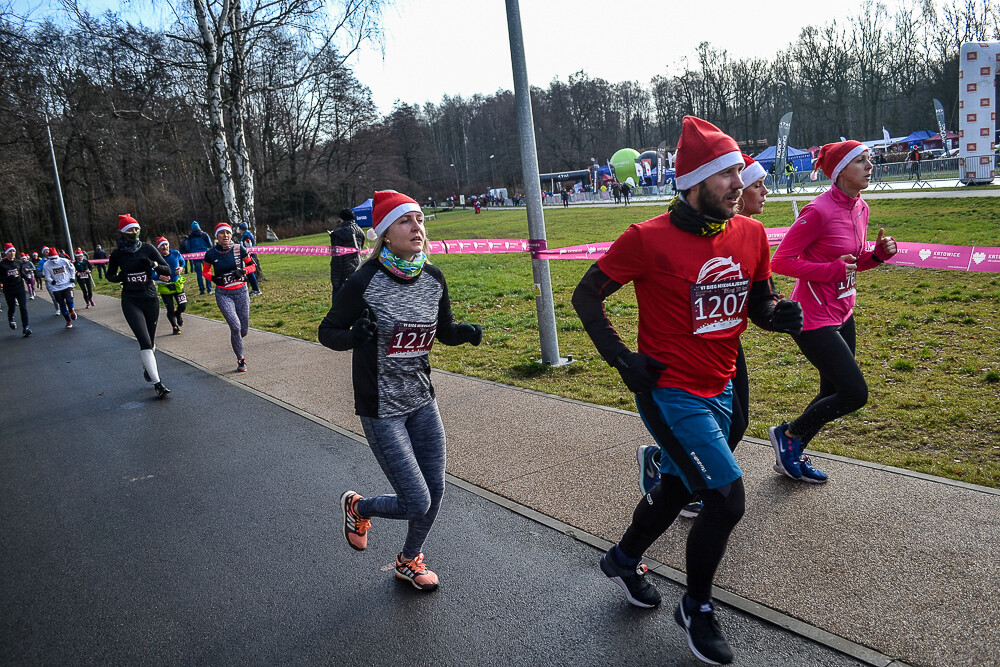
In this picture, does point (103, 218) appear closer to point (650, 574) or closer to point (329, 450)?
point (329, 450)

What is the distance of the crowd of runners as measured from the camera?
9.84ft

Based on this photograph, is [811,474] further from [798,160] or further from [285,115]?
[285,115]

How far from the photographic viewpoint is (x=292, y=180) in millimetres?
67750

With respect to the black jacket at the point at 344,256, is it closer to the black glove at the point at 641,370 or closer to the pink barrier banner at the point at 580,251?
the pink barrier banner at the point at 580,251

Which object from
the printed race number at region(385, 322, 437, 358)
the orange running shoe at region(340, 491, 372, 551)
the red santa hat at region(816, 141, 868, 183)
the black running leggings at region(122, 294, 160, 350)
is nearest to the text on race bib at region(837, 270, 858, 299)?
the red santa hat at region(816, 141, 868, 183)

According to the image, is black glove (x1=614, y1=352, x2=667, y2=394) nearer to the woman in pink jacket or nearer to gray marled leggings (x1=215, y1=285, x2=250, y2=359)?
the woman in pink jacket

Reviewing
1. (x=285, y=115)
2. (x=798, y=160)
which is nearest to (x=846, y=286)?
(x=798, y=160)

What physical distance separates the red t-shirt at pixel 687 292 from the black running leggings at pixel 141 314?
7647mm

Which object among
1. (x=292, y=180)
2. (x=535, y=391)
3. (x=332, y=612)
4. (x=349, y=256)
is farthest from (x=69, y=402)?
(x=292, y=180)

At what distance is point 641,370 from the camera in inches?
115

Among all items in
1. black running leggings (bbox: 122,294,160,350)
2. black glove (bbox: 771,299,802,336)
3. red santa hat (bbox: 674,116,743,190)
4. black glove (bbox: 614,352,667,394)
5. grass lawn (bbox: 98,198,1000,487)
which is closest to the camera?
black glove (bbox: 614,352,667,394)

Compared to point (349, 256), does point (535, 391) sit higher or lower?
lower

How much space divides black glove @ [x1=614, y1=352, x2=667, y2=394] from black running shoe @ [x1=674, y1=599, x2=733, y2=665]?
0.99m

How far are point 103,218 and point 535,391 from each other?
58441mm
